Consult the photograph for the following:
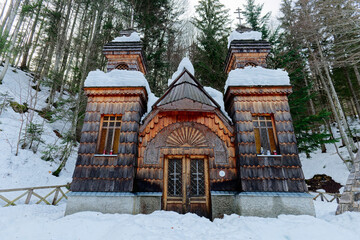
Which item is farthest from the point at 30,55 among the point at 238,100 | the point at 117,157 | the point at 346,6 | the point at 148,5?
the point at 346,6

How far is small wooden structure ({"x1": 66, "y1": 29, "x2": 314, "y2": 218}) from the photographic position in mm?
6660

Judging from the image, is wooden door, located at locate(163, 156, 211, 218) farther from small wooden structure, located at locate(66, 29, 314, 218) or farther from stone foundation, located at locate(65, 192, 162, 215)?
stone foundation, located at locate(65, 192, 162, 215)

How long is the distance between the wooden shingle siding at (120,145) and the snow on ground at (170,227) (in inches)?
42.3

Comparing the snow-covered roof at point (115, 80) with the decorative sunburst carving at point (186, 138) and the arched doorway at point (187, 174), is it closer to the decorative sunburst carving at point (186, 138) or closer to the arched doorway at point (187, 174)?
the decorative sunburst carving at point (186, 138)

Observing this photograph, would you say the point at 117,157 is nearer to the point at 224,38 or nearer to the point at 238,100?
the point at 238,100

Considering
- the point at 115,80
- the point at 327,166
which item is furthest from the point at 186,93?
the point at 327,166

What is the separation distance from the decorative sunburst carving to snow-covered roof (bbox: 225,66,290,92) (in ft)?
8.38

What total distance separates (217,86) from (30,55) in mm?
26824

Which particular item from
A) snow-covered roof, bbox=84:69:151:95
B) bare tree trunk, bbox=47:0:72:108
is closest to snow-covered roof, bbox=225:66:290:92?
snow-covered roof, bbox=84:69:151:95

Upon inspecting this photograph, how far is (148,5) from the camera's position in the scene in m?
16.3

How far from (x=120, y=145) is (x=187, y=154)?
272 cm

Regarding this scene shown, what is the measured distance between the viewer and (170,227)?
17.5 ft

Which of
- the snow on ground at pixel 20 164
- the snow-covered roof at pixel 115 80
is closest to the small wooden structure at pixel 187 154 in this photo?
the snow-covered roof at pixel 115 80

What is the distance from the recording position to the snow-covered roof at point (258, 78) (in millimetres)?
7641
